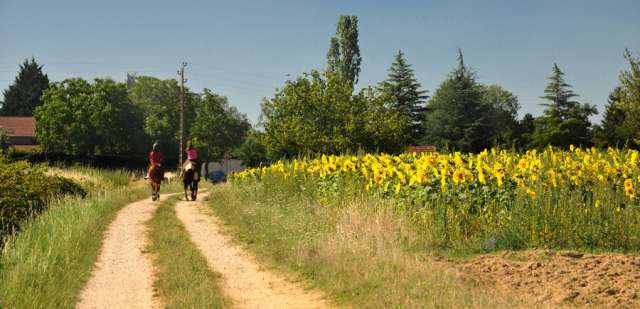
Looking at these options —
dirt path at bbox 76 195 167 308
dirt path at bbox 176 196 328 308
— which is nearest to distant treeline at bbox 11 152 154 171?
dirt path at bbox 76 195 167 308

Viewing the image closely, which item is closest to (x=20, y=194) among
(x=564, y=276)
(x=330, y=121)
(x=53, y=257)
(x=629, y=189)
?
(x=53, y=257)

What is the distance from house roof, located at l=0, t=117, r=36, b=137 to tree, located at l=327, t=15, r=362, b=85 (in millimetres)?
34932

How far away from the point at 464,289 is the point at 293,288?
2.49 m

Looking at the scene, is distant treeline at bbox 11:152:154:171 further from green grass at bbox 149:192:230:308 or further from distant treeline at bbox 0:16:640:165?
green grass at bbox 149:192:230:308

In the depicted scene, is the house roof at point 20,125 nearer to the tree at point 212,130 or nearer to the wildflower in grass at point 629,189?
the tree at point 212,130

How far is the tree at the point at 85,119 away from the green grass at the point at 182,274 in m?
50.3

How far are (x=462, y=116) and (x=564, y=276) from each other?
45392 millimetres

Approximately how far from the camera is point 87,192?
72.6 ft

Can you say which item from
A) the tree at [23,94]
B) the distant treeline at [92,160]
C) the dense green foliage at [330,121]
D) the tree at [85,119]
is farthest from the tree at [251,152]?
the dense green foliage at [330,121]

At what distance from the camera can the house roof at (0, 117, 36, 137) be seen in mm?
73312

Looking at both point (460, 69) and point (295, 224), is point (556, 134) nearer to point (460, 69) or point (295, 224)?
point (460, 69)

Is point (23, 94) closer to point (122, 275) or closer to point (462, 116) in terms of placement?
point (462, 116)

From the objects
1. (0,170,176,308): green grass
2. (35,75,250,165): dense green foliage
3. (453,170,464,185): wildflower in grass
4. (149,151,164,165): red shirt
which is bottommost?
(0,170,176,308): green grass

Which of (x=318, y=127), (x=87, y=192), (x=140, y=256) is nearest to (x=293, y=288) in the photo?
(x=140, y=256)
